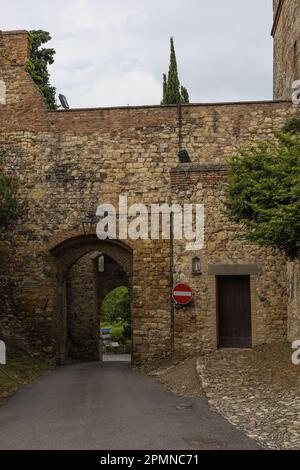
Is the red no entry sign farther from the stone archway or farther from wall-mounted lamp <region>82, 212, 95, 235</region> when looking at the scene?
wall-mounted lamp <region>82, 212, 95, 235</region>

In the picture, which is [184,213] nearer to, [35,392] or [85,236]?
[85,236]

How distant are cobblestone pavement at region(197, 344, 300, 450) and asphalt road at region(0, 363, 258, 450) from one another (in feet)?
1.06

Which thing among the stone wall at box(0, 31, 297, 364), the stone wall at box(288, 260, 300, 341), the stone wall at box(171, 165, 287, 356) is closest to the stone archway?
the stone wall at box(0, 31, 297, 364)

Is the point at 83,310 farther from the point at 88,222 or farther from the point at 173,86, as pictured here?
the point at 173,86

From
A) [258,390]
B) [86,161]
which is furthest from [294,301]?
[86,161]

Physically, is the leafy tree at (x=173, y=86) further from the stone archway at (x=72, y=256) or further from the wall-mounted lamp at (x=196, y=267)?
the wall-mounted lamp at (x=196, y=267)

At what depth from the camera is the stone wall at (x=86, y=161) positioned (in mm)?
16656

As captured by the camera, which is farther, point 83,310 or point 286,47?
point 83,310

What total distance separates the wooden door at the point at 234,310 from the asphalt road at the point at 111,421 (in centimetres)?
313

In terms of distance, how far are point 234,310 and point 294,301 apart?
7.17 feet

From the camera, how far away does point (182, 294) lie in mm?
14617

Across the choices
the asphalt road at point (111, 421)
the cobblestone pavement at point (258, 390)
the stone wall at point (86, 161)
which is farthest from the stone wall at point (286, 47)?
the asphalt road at point (111, 421)

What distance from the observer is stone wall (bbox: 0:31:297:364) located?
16.7 m

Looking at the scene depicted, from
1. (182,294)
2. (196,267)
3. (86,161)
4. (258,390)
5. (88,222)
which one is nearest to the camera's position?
(258,390)
